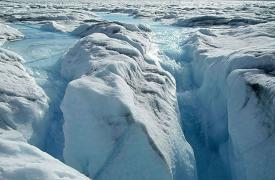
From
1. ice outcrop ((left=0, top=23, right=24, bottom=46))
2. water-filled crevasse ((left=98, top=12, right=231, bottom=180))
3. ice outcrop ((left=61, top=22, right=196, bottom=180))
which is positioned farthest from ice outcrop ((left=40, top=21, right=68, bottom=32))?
ice outcrop ((left=61, top=22, right=196, bottom=180))

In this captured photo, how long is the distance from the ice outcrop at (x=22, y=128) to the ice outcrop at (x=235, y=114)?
9.48 feet

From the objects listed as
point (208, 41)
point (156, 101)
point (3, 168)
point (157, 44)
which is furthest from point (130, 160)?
point (157, 44)

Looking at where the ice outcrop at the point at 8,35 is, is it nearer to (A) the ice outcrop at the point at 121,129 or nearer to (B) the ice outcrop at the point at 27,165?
(A) the ice outcrop at the point at 121,129

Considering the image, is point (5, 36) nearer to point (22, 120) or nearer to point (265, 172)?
point (22, 120)

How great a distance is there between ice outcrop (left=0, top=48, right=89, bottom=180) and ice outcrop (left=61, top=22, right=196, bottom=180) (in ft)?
2.65

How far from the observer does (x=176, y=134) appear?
5.49 meters

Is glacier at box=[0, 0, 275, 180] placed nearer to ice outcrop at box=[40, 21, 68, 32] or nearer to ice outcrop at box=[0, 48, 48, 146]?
ice outcrop at box=[0, 48, 48, 146]

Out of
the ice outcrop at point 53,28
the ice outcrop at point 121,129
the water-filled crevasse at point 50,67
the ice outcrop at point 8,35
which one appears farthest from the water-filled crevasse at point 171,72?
the ice outcrop at point 53,28

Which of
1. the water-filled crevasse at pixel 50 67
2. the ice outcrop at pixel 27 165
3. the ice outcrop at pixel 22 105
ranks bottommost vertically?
the water-filled crevasse at pixel 50 67

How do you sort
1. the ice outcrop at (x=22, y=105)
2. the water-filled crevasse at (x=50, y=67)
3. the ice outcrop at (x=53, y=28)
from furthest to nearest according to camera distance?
the ice outcrop at (x=53, y=28) → the water-filled crevasse at (x=50, y=67) → the ice outcrop at (x=22, y=105)

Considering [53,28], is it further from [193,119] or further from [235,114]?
[235,114]

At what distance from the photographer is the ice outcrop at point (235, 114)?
485 cm

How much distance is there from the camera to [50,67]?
8.85 metres

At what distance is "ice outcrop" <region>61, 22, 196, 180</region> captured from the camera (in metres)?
4.55
